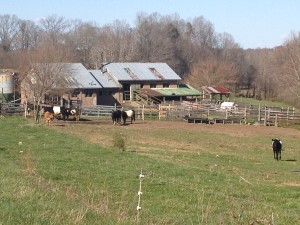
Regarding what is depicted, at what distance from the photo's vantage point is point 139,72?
7612 cm

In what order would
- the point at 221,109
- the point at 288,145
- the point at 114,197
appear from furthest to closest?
1. the point at 221,109
2. the point at 288,145
3. the point at 114,197

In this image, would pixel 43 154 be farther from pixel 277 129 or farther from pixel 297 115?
pixel 297 115

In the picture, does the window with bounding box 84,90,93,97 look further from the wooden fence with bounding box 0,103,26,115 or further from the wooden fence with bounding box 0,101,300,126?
the wooden fence with bounding box 0,103,26,115

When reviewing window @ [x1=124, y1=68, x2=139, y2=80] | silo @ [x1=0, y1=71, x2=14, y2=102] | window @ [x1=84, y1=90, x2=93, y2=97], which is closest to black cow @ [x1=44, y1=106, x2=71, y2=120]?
silo @ [x1=0, y1=71, x2=14, y2=102]

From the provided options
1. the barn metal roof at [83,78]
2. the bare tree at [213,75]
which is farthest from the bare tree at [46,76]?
the bare tree at [213,75]

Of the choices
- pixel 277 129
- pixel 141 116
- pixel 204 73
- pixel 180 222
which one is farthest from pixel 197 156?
pixel 204 73

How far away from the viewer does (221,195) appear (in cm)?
1203

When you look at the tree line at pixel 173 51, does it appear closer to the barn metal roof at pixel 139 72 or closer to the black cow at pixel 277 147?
the barn metal roof at pixel 139 72

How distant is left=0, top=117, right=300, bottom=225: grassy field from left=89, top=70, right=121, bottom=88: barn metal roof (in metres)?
36.5

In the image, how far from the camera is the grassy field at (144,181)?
7.68 meters

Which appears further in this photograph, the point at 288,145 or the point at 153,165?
the point at 288,145

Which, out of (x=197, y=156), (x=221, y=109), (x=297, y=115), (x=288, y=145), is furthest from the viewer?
(x=221, y=109)

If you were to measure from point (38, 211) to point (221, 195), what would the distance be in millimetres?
6057

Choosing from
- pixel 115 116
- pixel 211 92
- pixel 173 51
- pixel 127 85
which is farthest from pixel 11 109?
pixel 173 51
